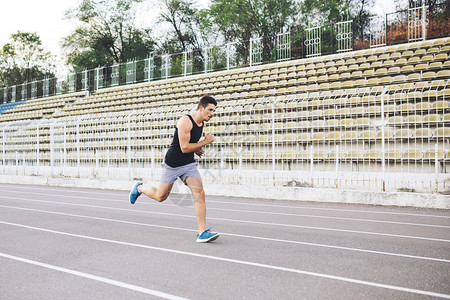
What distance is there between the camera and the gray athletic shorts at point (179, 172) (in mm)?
5977

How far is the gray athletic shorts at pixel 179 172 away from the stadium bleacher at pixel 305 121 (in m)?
6.45

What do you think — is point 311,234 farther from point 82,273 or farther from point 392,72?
point 392,72

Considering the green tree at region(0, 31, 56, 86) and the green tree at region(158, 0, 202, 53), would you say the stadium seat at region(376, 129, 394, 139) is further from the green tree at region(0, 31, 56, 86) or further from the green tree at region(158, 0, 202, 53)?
the green tree at region(0, 31, 56, 86)

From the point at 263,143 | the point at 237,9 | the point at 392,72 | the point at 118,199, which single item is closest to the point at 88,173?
the point at 118,199

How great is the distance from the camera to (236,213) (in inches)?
352

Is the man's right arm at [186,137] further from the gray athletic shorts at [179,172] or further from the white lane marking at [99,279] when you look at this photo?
the white lane marking at [99,279]

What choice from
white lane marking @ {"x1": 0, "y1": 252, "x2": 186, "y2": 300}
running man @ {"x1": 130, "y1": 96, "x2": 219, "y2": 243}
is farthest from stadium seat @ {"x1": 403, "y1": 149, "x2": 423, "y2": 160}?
white lane marking @ {"x1": 0, "y1": 252, "x2": 186, "y2": 300}

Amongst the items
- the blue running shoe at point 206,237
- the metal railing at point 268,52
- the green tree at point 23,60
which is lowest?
the blue running shoe at point 206,237

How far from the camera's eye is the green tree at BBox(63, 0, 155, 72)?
50750mm

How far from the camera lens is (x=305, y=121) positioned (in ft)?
45.7

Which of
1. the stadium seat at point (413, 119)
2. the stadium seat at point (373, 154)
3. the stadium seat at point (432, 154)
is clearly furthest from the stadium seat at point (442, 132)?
the stadium seat at point (373, 154)

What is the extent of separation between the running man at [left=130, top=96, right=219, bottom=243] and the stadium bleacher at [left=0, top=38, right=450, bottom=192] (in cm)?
651

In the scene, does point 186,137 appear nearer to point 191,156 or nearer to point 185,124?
point 185,124

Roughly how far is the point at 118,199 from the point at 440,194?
818 centimetres
